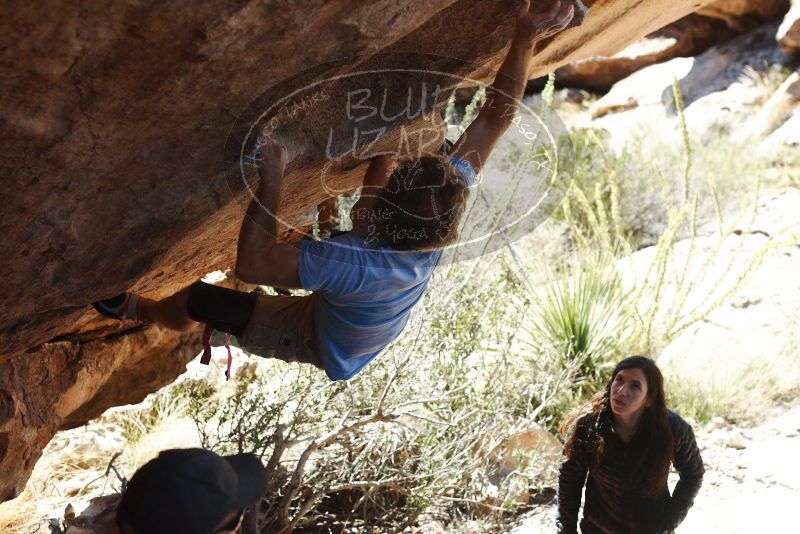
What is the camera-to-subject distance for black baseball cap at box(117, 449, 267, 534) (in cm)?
157

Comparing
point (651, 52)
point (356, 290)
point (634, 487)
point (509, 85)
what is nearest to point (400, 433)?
point (634, 487)

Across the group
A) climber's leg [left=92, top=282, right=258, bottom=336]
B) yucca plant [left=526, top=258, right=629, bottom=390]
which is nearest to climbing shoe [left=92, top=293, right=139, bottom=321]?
climber's leg [left=92, top=282, right=258, bottom=336]

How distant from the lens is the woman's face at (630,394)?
309 cm

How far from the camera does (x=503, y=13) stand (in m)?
2.55

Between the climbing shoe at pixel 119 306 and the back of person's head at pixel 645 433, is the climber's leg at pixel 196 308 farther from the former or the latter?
the back of person's head at pixel 645 433

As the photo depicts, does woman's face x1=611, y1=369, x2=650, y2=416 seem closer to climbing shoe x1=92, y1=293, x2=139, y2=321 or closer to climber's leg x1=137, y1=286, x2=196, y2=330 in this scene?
climber's leg x1=137, y1=286, x2=196, y2=330

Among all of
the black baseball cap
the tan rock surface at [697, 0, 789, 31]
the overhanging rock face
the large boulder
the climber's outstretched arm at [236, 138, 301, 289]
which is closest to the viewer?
the black baseball cap

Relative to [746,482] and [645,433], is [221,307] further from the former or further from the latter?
[746,482]

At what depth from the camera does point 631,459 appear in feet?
10.1

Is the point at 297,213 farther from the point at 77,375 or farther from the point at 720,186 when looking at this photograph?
the point at 720,186

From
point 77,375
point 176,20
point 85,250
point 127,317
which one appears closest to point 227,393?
point 77,375

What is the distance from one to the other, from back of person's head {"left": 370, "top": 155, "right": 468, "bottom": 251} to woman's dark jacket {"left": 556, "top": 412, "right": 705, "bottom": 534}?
1.26 m

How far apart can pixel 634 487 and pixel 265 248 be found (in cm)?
169

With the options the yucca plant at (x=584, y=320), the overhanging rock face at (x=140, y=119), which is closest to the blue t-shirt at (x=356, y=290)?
the overhanging rock face at (x=140, y=119)
